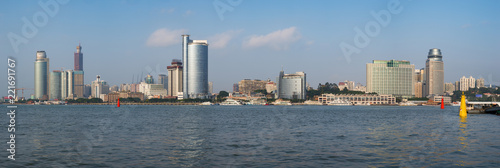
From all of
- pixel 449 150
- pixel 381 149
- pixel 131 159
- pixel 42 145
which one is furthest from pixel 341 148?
pixel 42 145

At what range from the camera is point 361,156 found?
3086 cm

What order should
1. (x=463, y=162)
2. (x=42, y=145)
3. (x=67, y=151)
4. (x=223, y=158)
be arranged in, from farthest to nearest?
1. (x=42, y=145)
2. (x=67, y=151)
3. (x=223, y=158)
4. (x=463, y=162)

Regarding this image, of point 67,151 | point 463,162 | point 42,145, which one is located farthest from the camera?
point 42,145

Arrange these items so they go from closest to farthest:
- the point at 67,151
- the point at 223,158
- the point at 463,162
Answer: the point at 463,162 → the point at 223,158 → the point at 67,151

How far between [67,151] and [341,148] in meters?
20.0

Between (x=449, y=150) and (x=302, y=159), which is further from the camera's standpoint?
(x=449, y=150)

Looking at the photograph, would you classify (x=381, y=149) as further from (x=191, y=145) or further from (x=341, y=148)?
(x=191, y=145)

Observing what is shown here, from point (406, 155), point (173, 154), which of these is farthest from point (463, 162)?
point (173, 154)

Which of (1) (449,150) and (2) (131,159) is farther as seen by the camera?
(1) (449,150)

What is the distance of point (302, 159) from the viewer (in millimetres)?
29844

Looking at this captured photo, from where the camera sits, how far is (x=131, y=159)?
29.6m

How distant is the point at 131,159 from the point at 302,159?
10.8 m

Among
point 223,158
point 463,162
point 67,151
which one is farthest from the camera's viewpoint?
point 67,151

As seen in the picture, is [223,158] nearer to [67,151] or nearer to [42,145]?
[67,151]
